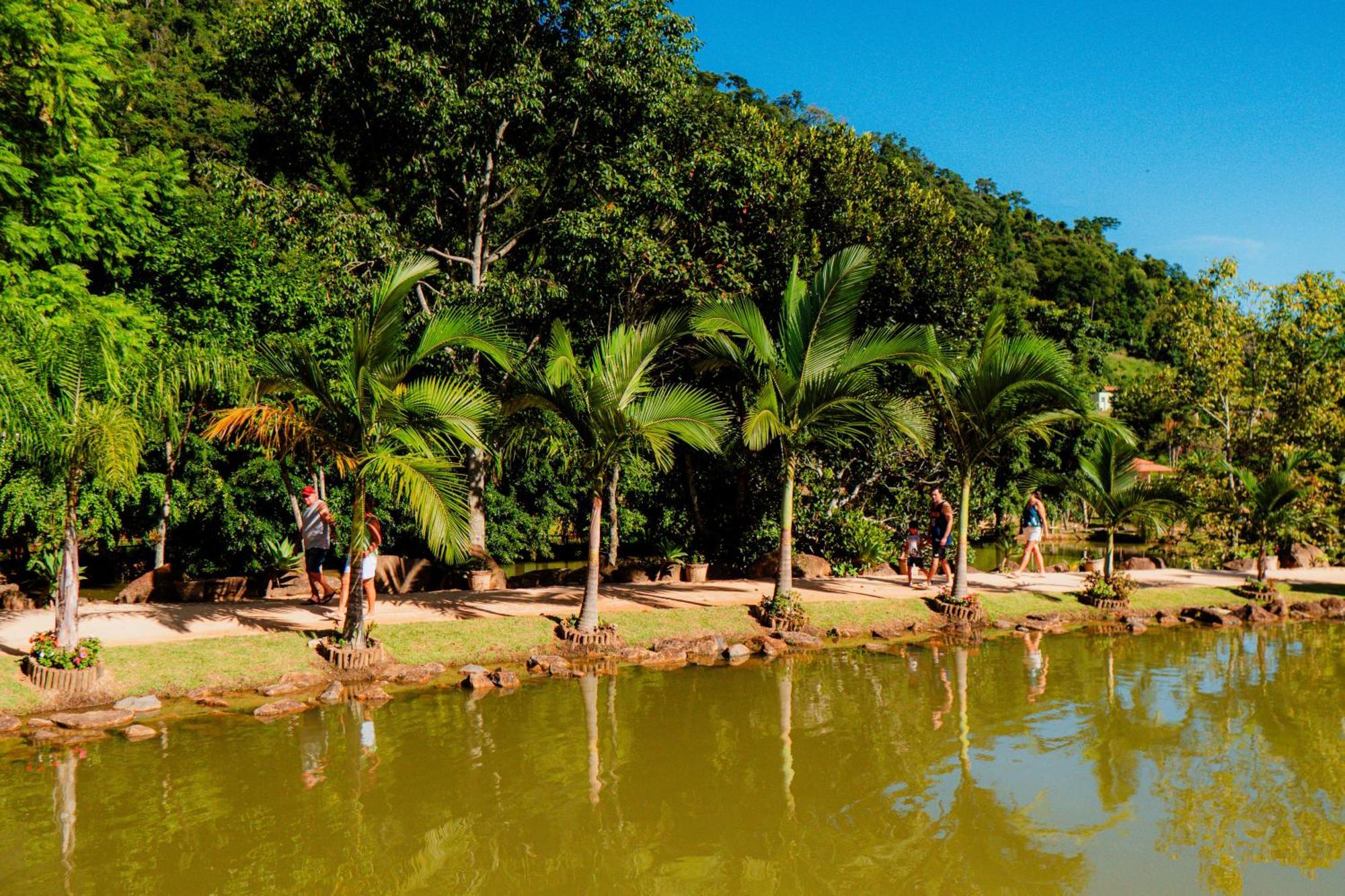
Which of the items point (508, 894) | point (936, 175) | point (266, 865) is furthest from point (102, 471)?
point (936, 175)

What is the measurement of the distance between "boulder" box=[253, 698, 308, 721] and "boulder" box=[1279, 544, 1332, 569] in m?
21.5

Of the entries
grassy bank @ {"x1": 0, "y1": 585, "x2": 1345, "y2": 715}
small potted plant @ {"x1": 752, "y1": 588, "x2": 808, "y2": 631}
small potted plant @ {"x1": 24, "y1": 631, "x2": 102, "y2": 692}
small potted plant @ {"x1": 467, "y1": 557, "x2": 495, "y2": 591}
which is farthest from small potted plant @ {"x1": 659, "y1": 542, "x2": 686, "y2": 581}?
small potted plant @ {"x1": 24, "y1": 631, "x2": 102, "y2": 692}

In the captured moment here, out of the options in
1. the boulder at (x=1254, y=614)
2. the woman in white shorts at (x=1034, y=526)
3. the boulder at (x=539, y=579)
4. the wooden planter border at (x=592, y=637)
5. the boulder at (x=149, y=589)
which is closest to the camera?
the wooden planter border at (x=592, y=637)

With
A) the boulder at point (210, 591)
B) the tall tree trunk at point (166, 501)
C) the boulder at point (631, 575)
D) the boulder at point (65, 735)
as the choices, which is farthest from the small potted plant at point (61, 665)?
the boulder at point (631, 575)

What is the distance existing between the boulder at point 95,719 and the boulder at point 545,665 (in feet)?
14.4

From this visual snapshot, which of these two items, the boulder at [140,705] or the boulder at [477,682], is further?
the boulder at [477,682]

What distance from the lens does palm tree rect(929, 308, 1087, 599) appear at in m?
14.4

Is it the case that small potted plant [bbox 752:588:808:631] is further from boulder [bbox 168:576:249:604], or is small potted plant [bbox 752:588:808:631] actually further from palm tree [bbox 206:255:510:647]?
boulder [bbox 168:576:249:604]

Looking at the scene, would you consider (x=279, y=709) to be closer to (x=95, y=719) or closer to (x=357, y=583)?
(x=95, y=719)

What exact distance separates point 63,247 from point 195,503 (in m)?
5.55

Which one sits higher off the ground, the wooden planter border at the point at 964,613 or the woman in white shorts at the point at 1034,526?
the woman in white shorts at the point at 1034,526

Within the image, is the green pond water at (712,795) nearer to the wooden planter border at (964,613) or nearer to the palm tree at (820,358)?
the wooden planter border at (964,613)

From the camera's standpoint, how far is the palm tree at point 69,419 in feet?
32.2

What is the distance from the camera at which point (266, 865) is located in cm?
641
